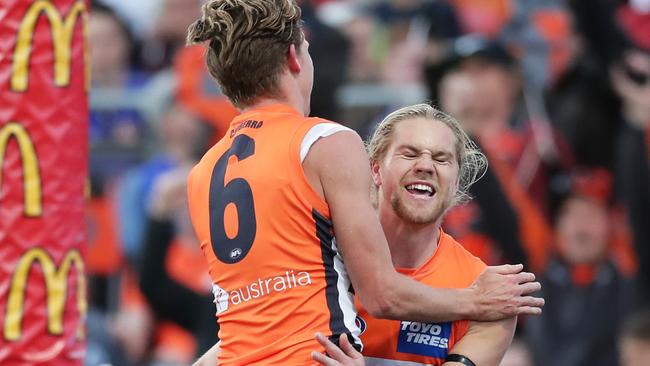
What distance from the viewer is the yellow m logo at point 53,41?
459 cm

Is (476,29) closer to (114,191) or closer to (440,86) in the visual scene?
(440,86)

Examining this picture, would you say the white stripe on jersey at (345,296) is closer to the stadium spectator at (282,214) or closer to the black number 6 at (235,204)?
the stadium spectator at (282,214)

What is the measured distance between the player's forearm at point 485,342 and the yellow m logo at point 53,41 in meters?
1.61

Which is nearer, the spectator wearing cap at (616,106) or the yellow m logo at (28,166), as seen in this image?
the yellow m logo at (28,166)

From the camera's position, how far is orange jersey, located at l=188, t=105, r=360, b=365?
4.03 meters

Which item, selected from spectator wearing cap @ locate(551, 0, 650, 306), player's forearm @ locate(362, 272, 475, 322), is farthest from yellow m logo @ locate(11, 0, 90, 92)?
spectator wearing cap @ locate(551, 0, 650, 306)

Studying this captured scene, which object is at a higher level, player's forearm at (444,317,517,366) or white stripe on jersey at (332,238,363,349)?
white stripe on jersey at (332,238,363,349)

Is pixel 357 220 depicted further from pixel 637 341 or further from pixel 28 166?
pixel 637 341

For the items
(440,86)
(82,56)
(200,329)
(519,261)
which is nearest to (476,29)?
(440,86)

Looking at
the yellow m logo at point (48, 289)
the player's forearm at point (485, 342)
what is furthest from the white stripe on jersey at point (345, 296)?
the yellow m logo at point (48, 289)

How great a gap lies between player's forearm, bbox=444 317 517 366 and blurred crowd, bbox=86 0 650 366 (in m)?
3.02

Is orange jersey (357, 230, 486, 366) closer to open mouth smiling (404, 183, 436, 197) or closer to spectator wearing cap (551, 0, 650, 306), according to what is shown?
open mouth smiling (404, 183, 436, 197)

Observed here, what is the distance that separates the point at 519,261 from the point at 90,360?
112 inches

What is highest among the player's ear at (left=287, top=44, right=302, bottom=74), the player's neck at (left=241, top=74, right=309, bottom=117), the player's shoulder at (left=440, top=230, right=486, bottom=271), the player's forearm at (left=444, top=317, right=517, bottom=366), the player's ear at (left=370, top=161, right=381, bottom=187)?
the player's ear at (left=287, top=44, right=302, bottom=74)
